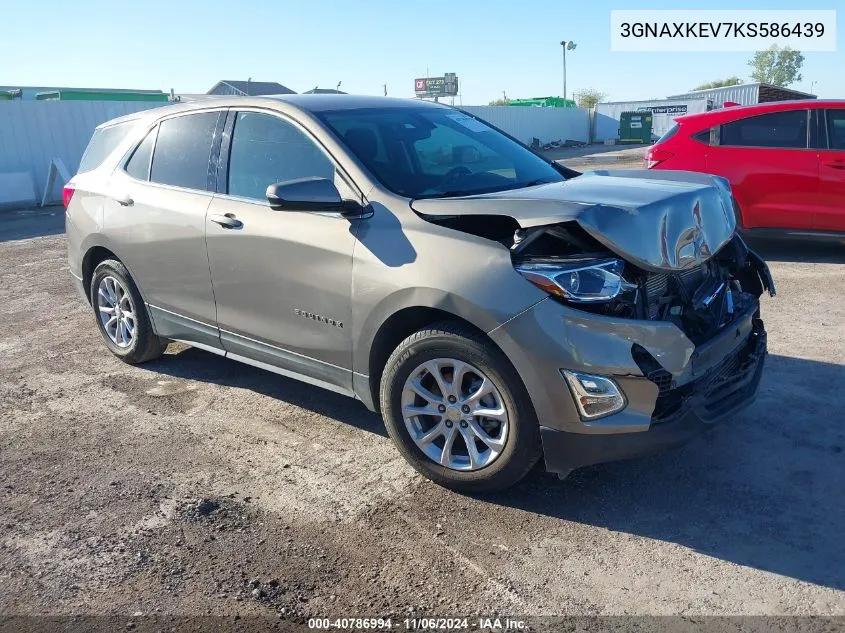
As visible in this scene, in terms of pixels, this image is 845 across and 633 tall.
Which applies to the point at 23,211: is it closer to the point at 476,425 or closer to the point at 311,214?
the point at 311,214

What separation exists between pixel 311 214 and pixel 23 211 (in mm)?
14753

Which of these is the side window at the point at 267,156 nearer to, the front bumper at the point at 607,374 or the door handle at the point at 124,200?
the door handle at the point at 124,200

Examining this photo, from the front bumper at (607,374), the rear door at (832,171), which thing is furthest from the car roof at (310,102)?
the rear door at (832,171)

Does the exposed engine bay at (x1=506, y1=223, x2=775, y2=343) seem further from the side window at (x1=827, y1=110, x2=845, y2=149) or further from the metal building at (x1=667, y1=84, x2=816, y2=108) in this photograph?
the metal building at (x1=667, y1=84, x2=816, y2=108)

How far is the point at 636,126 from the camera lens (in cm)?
4403

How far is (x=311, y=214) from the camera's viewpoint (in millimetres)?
3893

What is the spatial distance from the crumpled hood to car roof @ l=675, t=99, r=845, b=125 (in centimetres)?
467

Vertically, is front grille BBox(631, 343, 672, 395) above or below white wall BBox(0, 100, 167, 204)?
below

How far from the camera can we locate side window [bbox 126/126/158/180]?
507 cm

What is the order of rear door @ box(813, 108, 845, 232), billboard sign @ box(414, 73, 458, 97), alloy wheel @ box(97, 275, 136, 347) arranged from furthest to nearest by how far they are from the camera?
billboard sign @ box(414, 73, 458, 97), rear door @ box(813, 108, 845, 232), alloy wheel @ box(97, 275, 136, 347)

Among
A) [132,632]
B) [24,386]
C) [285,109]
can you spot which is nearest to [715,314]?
[285,109]

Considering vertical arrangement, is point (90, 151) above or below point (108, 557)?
above

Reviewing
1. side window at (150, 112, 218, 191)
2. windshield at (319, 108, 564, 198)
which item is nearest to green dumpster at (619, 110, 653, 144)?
windshield at (319, 108, 564, 198)

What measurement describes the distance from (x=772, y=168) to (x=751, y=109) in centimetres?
73
